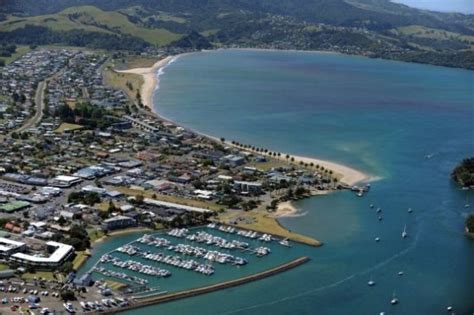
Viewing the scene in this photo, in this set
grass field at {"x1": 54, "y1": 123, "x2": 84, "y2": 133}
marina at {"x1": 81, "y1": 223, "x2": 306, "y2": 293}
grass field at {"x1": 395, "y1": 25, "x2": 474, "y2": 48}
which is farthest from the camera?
grass field at {"x1": 395, "y1": 25, "x2": 474, "y2": 48}

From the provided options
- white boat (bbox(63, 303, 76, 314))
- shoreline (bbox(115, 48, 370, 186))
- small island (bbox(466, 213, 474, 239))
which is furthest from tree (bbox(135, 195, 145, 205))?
small island (bbox(466, 213, 474, 239))

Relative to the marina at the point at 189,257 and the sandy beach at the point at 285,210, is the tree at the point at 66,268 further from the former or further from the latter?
the sandy beach at the point at 285,210

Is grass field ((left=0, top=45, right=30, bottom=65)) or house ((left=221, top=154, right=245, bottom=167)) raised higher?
grass field ((left=0, top=45, right=30, bottom=65))

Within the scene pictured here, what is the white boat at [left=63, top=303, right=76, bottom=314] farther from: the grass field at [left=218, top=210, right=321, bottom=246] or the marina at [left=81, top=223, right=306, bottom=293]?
the grass field at [left=218, top=210, right=321, bottom=246]

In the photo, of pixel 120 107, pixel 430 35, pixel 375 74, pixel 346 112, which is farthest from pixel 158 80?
pixel 430 35

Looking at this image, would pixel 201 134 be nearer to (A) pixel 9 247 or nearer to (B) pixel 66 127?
(B) pixel 66 127

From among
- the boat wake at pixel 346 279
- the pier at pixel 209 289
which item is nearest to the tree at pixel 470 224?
the boat wake at pixel 346 279
